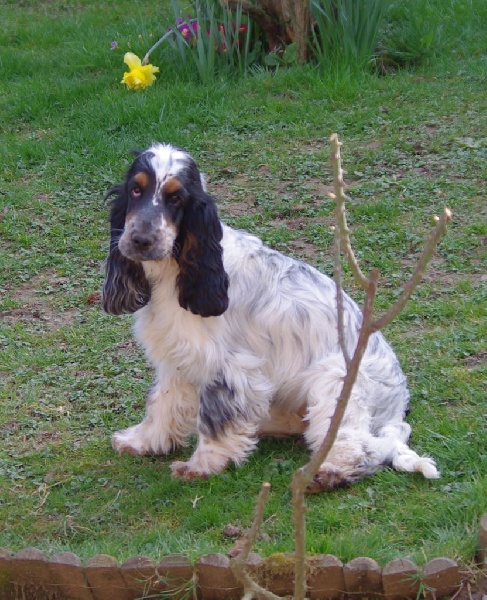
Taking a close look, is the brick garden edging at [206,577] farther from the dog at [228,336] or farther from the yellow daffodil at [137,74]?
the yellow daffodil at [137,74]

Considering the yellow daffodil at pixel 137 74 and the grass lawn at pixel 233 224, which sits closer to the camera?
the grass lawn at pixel 233 224

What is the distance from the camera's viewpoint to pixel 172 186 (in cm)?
431

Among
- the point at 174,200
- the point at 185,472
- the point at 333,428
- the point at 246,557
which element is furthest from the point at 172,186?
the point at 333,428

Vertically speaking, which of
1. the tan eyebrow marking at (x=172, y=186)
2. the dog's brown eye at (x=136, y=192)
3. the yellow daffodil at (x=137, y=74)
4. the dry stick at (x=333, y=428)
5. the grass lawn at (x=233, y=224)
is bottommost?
the grass lawn at (x=233, y=224)

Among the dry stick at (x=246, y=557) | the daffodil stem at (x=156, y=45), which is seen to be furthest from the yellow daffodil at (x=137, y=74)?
the dry stick at (x=246, y=557)

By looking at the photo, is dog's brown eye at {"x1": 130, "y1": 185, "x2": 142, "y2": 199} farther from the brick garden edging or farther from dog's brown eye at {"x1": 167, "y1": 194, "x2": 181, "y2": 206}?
the brick garden edging

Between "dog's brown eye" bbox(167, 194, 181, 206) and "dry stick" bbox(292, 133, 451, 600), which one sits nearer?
"dry stick" bbox(292, 133, 451, 600)

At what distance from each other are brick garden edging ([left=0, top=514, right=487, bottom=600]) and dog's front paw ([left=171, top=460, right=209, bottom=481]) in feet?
3.35

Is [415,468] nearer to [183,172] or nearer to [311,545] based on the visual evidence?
[311,545]

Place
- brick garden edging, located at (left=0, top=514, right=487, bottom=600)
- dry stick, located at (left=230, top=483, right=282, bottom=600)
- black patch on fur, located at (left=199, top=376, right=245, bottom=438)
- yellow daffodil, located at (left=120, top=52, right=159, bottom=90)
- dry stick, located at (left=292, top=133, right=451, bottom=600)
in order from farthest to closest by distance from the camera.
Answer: yellow daffodil, located at (left=120, top=52, right=159, bottom=90), black patch on fur, located at (left=199, top=376, right=245, bottom=438), brick garden edging, located at (left=0, top=514, right=487, bottom=600), dry stick, located at (left=230, top=483, right=282, bottom=600), dry stick, located at (left=292, top=133, right=451, bottom=600)

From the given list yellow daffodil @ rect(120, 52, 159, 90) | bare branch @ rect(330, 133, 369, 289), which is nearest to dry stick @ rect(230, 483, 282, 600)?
bare branch @ rect(330, 133, 369, 289)

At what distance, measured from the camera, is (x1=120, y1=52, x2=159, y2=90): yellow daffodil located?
9055 millimetres

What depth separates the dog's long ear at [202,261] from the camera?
14.3ft

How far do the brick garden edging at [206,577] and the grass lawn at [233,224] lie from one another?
18cm
